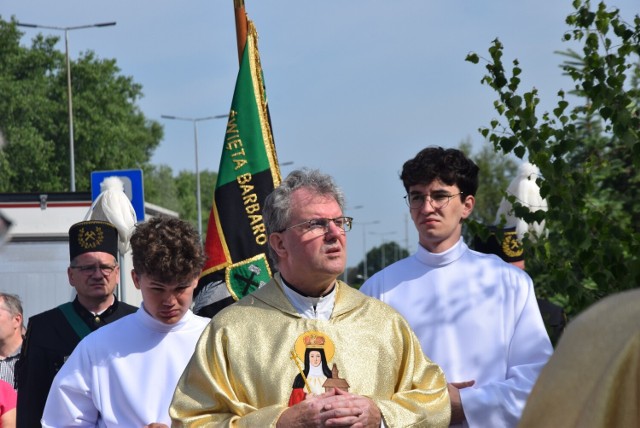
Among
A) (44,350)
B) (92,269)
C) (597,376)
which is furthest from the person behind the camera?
(92,269)

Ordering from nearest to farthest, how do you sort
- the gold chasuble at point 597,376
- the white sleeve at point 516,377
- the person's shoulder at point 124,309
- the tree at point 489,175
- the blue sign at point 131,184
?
the gold chasuble at point 597,376, the white sleeve at point 516,377, the person's shoulder at point 124,309, the blue sign at point 131,184, the tree at point 489,175

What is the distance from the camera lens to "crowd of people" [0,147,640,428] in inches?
158

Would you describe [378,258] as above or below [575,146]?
below

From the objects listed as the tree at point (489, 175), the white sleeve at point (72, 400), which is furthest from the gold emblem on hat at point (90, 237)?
the tree at point (489, 175)

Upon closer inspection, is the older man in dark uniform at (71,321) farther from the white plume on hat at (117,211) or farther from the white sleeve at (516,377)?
the white sleeve at (516,377)

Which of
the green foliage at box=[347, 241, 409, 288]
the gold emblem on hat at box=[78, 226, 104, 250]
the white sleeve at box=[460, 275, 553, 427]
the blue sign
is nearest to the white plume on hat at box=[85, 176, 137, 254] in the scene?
the blue sign

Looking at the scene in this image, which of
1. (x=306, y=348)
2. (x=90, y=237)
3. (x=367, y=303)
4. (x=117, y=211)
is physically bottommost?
(x=306, y=348)

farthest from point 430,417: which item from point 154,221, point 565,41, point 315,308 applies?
point 565,41

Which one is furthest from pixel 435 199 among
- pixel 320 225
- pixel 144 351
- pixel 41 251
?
pixel 41 251

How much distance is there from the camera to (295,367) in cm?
404

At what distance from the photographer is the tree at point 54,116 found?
51.4 metres

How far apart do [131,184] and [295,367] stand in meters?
6.95

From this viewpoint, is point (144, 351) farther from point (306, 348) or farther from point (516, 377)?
point (516, 377)

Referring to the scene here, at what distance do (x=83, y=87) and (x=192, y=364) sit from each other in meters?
53.5
